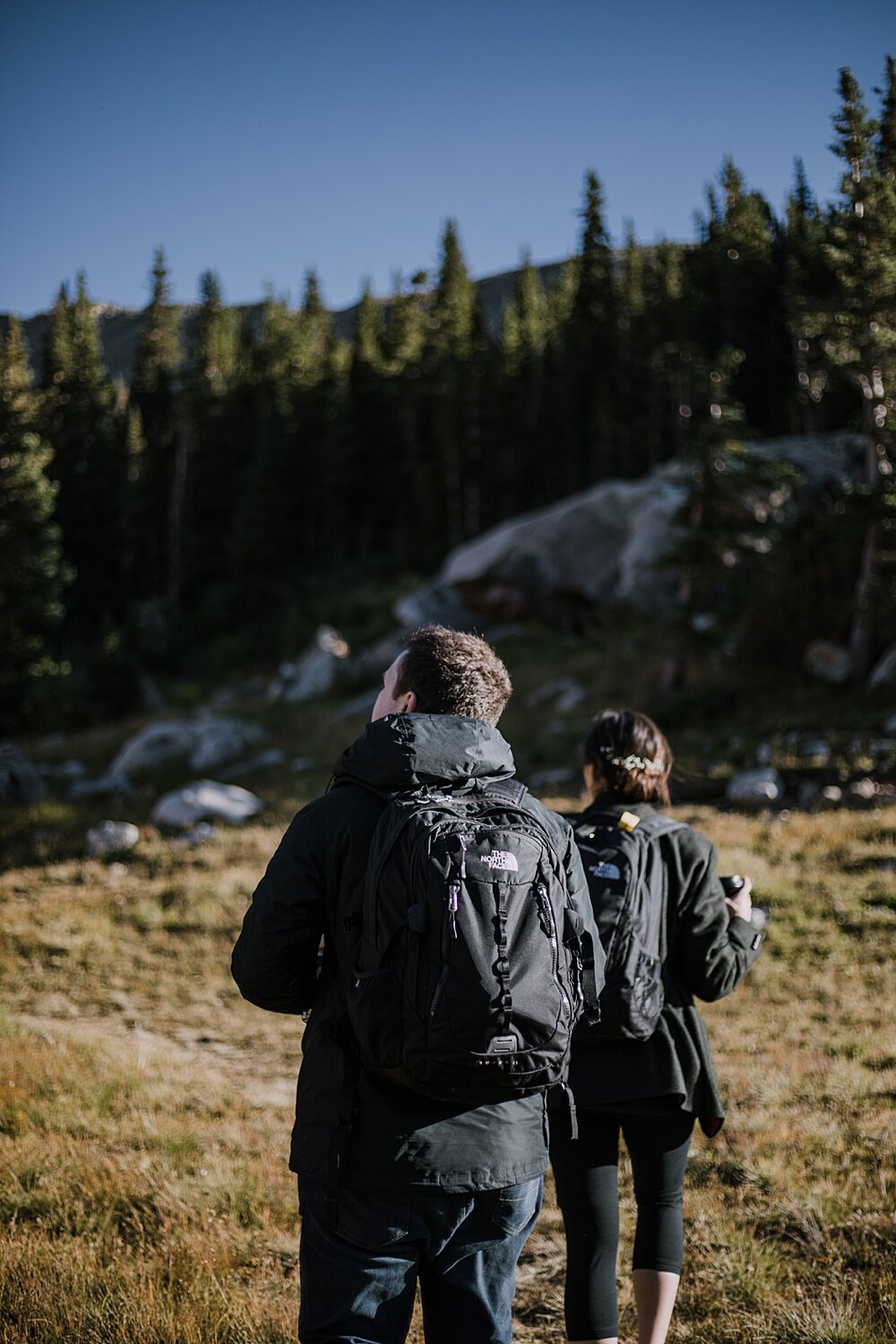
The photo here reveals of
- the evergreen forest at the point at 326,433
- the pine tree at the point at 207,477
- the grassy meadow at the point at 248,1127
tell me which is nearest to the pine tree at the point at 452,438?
the evergreen forest at the point at 326,433

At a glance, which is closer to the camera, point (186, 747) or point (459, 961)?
point (459, 961)

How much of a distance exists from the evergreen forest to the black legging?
31.2 meters

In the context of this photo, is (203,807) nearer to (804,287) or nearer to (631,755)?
(631,755)

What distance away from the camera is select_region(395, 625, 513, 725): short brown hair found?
2311 millimetres

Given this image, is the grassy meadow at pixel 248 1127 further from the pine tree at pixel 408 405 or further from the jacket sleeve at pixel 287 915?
the pine tree at pixel 408 405

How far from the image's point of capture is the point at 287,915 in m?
2.17

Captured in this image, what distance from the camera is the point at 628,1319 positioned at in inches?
143

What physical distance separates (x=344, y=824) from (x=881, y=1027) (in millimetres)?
6321

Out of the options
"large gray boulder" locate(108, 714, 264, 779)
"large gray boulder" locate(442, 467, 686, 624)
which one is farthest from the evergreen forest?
"large gray boulder" locate(108, 714, 264, 779)

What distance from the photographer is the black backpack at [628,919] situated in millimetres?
2957

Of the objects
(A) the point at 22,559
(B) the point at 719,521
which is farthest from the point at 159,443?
(B) the point at 719,521

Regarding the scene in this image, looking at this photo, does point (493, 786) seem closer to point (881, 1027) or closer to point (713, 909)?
point (713, 909)

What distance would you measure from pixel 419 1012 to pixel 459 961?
14 centimetres

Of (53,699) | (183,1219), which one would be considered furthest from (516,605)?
(183,1219)
